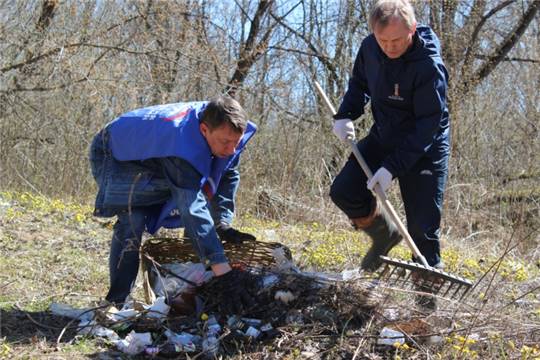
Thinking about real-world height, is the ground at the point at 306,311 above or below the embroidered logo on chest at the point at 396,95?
below

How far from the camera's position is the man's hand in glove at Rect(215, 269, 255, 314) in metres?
3.55

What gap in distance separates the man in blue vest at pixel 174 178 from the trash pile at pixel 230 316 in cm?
12

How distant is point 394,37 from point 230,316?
1.63 meters

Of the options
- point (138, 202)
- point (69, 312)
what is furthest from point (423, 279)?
point (69, 312)

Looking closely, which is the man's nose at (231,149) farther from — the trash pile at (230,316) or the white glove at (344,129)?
the white glove at (344,129)

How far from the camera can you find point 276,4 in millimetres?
11523

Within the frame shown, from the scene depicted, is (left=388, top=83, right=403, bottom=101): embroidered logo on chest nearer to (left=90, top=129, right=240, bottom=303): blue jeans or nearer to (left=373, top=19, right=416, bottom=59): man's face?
(left=373, top=19, right=416, bottom=59): man's face

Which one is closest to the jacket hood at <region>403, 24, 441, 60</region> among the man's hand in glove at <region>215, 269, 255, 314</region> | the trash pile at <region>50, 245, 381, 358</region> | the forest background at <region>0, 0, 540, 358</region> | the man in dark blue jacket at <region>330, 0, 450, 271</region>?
the man in dark blue jacket at <region>330, 0, 450, 271</region>

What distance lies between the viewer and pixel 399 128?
399cm

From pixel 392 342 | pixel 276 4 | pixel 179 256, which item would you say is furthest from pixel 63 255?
pixel 276 4

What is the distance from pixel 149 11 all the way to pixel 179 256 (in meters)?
5.80

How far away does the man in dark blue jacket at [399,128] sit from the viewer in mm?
3682

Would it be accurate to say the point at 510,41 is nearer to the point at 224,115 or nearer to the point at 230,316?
the point at 224,115

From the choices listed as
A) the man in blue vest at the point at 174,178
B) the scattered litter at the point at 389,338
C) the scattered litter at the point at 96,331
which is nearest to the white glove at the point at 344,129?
the man in blue vest at the point at 174,178
